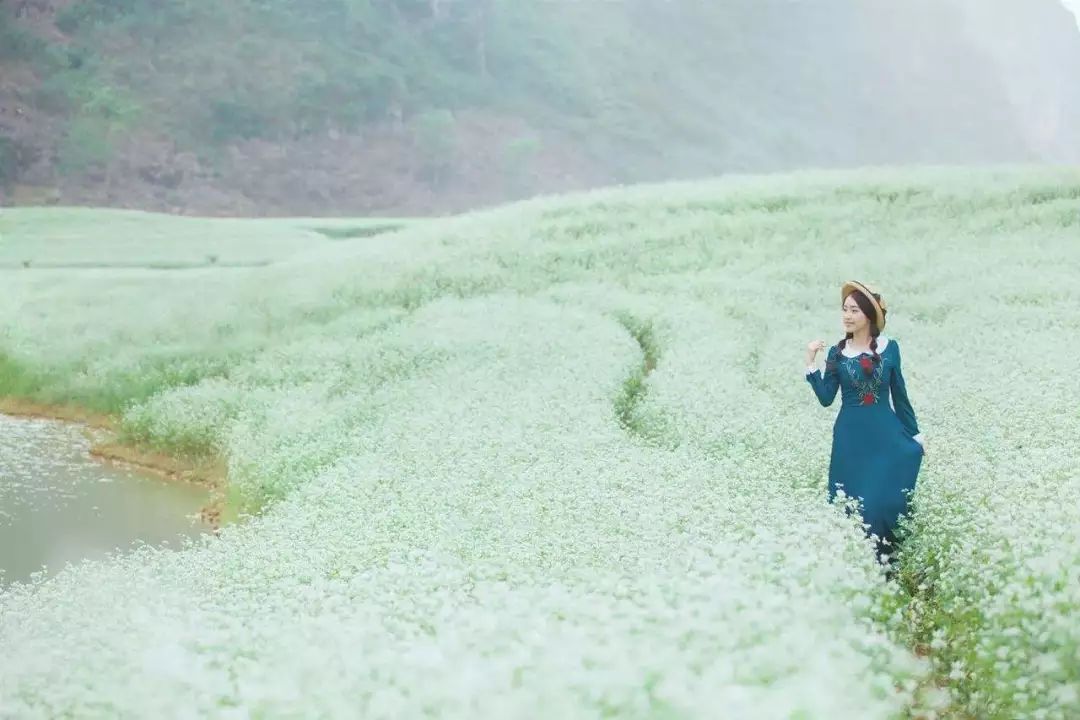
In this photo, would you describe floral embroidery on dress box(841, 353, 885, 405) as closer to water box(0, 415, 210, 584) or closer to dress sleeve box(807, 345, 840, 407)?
dress sleeve box(807, 345, 840, 407)

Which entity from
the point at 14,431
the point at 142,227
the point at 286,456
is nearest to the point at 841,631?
the point at 286,456

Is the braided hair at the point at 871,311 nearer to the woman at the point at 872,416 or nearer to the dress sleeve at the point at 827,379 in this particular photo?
the woman at the point at 872,416

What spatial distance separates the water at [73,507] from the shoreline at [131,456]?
169 millimetres

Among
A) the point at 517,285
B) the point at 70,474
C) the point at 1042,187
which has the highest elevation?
the point at 1042,187

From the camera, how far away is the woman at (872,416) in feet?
27.8

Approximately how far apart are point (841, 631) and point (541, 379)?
1004 cm

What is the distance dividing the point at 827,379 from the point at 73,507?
33.6 feet

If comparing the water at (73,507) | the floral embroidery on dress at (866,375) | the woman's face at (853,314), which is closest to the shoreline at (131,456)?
the water at (73,507)

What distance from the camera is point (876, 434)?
8539mm

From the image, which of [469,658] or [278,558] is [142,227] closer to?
[278,558]

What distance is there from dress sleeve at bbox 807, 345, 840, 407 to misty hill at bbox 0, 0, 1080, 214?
23834mm

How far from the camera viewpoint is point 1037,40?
189 ft

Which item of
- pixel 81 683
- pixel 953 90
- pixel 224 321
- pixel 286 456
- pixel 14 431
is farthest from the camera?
pixel 953 90

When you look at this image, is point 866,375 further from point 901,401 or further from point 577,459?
point 577,459
